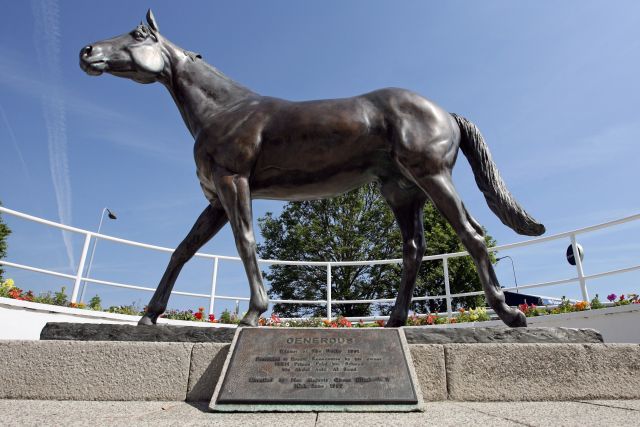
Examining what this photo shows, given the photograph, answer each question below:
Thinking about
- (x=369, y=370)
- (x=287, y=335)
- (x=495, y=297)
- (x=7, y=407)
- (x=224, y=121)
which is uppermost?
(x=224, y=121)

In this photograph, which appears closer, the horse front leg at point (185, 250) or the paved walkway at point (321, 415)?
the paved walkway at point (321, 415)

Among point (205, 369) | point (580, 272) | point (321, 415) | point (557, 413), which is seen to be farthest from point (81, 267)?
point (580, 272)

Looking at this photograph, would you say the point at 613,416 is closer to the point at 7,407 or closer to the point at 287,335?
the point at 287,335

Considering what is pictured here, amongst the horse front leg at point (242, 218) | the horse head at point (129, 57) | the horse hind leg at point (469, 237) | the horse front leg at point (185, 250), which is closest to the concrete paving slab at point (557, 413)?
the horse hind leg at point (469, 237)

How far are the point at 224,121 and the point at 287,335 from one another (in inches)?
72.1

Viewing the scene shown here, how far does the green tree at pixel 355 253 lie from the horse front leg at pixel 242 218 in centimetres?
2102

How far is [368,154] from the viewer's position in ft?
11.4

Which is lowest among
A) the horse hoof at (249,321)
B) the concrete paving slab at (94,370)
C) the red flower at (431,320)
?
the concrete paving slab at (94,370)

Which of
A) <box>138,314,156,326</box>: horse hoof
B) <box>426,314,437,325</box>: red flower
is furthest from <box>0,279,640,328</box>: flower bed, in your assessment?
<box>138,314,156,326</box>: horse hoof

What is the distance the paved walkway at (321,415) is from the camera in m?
1.97

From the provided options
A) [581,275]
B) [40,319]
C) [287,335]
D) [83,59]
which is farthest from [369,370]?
[581,275]

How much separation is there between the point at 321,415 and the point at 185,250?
1.95 m

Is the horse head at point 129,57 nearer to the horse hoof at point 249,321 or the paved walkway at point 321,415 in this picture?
the horse hoof at point 249,321

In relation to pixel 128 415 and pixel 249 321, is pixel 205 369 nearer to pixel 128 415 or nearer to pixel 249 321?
pixel 249 321
